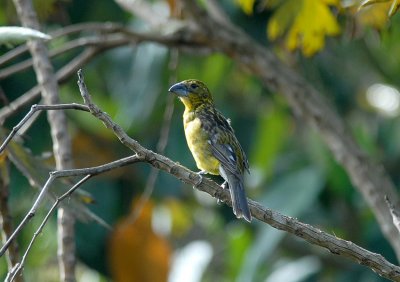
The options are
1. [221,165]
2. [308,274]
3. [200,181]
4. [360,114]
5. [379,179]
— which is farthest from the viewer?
[360,114]

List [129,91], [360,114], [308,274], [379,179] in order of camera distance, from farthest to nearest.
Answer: [360,114] → [308,274] → [129,91] → [379,179]

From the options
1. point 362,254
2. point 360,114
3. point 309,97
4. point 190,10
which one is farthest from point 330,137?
point 360,114

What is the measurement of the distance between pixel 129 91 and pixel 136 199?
2.99ft

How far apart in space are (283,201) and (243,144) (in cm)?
78

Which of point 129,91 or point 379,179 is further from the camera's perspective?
point 129,91

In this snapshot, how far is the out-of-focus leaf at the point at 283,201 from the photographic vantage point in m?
A: 7.02

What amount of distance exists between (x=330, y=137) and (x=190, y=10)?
1.00 metres

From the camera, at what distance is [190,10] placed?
563 centimetres

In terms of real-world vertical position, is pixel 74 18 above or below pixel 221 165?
above

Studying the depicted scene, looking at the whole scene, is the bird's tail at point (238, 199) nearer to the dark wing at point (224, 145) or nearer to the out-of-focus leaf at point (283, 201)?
the dark wing at point (224, 145)

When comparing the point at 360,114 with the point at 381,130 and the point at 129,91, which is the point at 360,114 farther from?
the point at 129,91

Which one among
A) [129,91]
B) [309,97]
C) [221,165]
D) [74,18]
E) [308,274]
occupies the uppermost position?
[74,18]

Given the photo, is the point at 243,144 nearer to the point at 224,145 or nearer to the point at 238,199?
the point at 224,145

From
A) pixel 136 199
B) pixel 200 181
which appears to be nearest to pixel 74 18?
pixel 136 199
